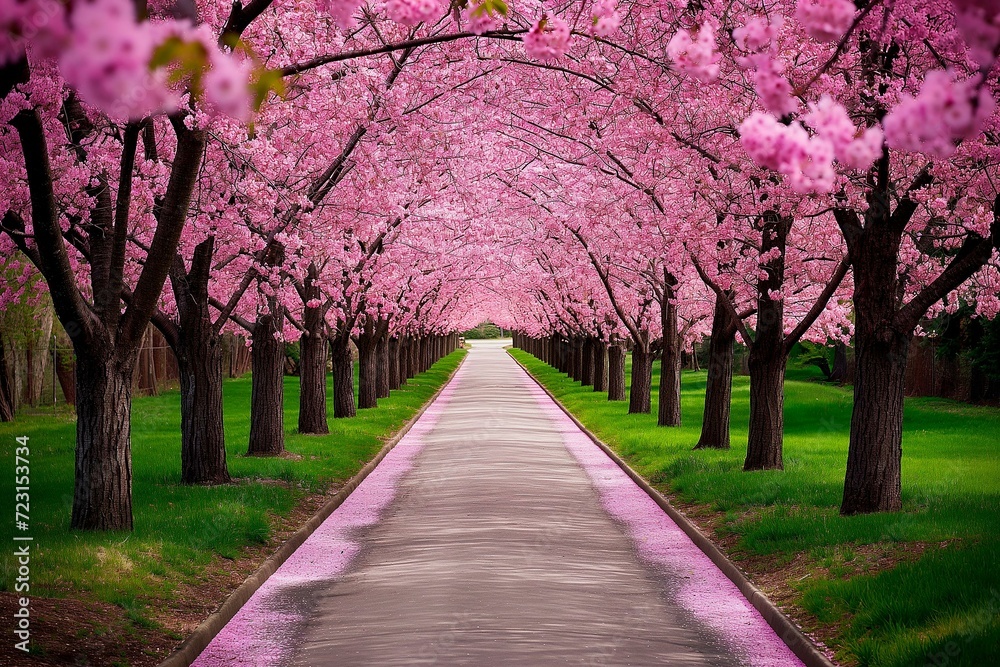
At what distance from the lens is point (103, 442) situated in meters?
11.2

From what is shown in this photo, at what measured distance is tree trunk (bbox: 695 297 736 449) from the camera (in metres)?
20.7

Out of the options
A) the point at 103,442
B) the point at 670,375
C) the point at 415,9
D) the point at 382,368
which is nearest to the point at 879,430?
the point at 103,442

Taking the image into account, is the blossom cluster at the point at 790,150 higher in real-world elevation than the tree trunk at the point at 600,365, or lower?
higher

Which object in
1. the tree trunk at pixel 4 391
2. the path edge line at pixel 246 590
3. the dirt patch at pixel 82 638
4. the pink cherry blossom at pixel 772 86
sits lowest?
the path edge line at pixel 246 590

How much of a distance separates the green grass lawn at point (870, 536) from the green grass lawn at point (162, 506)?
536 cm

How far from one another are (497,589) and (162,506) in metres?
5.67

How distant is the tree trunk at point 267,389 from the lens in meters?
20.3

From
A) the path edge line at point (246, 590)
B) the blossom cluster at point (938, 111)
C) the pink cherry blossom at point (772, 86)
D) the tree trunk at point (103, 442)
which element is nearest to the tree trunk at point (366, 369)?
the path edge line at point (246, 590)

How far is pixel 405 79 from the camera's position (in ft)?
52.0

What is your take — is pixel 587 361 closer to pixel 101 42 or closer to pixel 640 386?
pixel 640 386

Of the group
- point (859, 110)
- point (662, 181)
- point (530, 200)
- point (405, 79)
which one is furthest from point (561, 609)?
point (530, 200)

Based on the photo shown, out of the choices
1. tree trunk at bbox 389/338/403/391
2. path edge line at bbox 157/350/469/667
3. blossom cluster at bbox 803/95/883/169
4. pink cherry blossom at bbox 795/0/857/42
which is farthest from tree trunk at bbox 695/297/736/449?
tree trunk at bbox 389/338/403/391

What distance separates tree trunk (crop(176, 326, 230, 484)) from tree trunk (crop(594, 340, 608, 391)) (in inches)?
1208

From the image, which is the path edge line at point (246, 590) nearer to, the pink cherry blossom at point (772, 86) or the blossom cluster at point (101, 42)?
the pink cherry blossom at point (772, 86)
